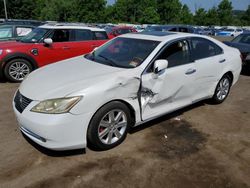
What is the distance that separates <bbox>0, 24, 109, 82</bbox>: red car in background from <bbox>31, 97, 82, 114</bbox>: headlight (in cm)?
426

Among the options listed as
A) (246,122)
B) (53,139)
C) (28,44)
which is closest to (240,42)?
(246,122)

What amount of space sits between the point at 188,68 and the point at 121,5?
6165 centimetres

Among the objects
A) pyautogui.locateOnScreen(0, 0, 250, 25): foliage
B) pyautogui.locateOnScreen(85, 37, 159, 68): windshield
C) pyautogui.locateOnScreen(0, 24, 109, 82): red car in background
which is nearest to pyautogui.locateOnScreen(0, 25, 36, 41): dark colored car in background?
pyautogui.locateOnScreen(0, 24, 109, 82): red car in background

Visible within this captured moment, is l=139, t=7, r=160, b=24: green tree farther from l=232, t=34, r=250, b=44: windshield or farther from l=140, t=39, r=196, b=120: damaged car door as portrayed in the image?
l=140, t=39, r=196, b=120: damaged car door

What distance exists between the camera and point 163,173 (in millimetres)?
3160

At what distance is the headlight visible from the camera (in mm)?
3086

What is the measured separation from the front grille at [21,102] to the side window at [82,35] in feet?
15.1

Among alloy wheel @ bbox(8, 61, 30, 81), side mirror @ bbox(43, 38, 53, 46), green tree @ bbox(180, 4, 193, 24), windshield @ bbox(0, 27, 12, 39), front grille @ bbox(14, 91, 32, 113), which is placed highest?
side mirror @ bbox(43, 38, 53, 46)

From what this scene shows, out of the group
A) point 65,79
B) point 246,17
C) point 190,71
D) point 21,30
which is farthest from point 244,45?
point 246,17

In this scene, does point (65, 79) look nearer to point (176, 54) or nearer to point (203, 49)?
point (176, 54)

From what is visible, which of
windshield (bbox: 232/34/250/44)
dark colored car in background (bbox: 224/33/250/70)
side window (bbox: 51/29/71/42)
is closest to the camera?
side window (bbox: 51/29/71/42)

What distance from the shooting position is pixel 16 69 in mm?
6965

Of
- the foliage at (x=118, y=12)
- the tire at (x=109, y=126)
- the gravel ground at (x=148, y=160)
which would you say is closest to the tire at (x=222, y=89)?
the gravel ground at (x=148, y=160)

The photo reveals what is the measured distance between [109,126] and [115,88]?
0.53m
